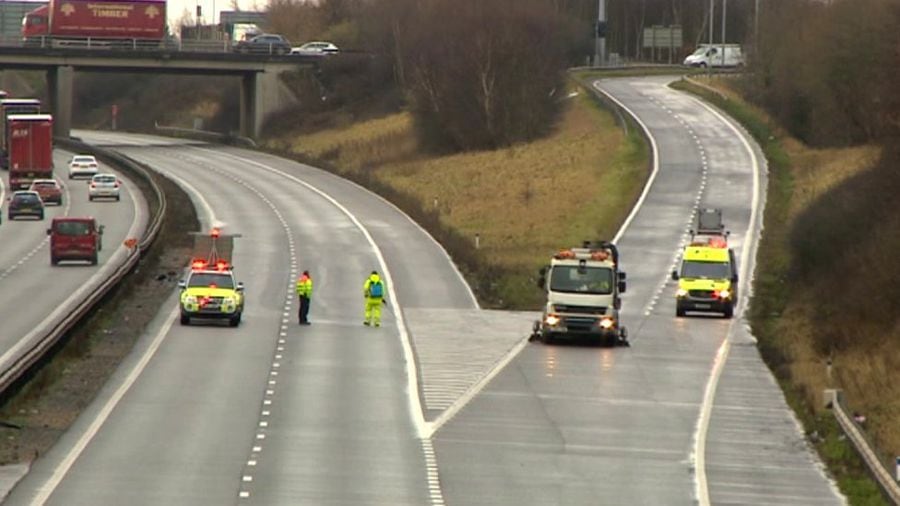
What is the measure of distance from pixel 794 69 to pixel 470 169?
53.7ft

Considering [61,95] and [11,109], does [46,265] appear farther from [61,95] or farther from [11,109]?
[61,95]

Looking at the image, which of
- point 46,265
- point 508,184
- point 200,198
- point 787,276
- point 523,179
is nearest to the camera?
point 787,276

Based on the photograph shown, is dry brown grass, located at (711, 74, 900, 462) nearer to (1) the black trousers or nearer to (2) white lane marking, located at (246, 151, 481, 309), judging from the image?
(2) white lane marking, located at (246, 151, 481, 309)

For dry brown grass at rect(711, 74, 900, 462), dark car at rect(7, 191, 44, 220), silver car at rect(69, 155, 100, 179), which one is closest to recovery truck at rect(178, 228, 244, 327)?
dry brown grass at rect(711, 74, 900, 462)

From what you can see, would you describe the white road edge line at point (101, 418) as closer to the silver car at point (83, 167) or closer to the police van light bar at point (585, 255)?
the police van light bar at point (585, 255)

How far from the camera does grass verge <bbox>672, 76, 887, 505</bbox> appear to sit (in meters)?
29.6

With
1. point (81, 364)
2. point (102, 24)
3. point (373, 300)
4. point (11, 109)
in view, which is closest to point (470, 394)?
point (81, 364)

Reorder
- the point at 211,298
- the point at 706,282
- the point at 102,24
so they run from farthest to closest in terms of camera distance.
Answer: the point at 102,24 → the point at 706,282 → the point at 211,298

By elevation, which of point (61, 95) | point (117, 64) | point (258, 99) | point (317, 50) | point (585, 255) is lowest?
point (585, 255)

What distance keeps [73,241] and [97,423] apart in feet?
110

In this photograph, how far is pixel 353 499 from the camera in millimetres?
24594

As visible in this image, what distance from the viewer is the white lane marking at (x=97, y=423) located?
24938 mm

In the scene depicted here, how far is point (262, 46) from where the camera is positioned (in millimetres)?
135875

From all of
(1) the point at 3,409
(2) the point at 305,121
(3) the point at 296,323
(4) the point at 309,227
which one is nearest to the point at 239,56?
(2) the point at 305,121
